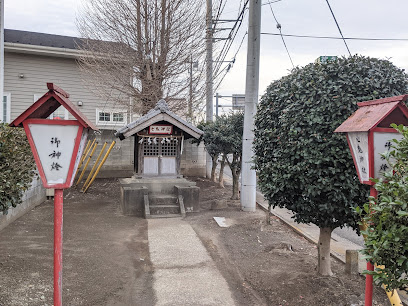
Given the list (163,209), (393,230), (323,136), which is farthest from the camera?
(163,209)

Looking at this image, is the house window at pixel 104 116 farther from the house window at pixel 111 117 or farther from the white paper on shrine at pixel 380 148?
the white paper on shrine at pixel 380 148

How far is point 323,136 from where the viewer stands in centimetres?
487

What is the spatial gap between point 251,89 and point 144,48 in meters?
5.87

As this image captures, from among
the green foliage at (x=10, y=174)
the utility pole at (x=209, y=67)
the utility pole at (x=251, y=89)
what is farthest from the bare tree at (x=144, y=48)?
→ the green foliage at (x=10, y=174)

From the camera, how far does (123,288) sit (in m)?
5.52

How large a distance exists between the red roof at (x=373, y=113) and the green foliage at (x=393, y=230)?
2.43ft

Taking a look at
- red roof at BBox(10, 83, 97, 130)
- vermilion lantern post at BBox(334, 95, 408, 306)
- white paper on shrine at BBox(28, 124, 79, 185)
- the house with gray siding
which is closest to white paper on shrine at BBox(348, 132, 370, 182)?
vermilion lantern post at BBox(334, 95, 408, 306)

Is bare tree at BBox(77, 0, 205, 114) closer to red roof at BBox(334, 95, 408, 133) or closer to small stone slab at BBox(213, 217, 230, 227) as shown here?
small stone slab at BBox(213, 217, 230, 227)

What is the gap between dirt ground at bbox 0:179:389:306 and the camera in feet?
16.9

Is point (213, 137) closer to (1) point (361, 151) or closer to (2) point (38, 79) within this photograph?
(2) point (38, 79)

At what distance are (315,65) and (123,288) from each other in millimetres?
4843

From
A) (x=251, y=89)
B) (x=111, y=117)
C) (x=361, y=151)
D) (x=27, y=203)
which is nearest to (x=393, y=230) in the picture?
(x=361, y=151)

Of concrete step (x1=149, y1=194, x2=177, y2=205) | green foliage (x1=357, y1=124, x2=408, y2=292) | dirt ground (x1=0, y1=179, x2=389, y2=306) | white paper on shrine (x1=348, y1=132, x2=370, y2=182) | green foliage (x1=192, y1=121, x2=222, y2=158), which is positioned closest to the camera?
green foliage (x1=357, y1=124, x2=408, y2=292)

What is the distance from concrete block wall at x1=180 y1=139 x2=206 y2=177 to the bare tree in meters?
3.46
